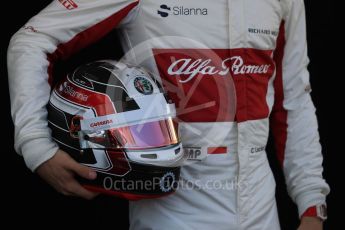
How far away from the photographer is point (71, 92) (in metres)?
1.56

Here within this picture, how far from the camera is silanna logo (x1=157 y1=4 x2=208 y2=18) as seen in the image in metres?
1.62

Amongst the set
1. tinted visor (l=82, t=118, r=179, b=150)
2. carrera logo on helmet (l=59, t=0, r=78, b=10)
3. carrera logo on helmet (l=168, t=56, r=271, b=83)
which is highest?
carrera logo on helmet (l=59, t=0, r=78, b=10)

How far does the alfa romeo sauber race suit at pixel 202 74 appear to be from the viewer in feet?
5.10

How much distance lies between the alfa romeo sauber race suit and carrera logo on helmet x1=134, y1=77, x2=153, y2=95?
3.6 inches

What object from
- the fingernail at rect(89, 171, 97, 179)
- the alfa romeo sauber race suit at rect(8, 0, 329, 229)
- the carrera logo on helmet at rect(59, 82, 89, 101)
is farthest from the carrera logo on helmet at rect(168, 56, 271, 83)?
the fingernail at rect(89, 171, 97, 179)

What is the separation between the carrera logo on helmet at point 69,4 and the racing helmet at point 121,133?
0.19 meters

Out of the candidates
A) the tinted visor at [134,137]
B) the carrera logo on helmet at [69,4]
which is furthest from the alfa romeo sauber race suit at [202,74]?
the tinted visor at [134,137]

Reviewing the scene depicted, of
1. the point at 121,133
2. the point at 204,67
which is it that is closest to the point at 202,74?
the point at 204,67

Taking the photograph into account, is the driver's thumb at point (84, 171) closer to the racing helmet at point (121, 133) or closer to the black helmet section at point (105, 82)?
the racing helmet at point (121, 133)

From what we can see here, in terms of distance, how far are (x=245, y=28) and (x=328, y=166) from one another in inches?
44.6

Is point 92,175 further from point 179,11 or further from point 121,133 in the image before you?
point 179,11

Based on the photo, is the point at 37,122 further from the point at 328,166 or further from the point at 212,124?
the point at 328,166

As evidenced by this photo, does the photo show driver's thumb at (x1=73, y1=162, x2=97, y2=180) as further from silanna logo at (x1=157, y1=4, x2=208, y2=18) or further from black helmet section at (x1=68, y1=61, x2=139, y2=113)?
silanna logo at (x1=157, y1=4, x2=208, y2=18)

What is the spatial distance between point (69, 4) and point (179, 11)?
30 cm
